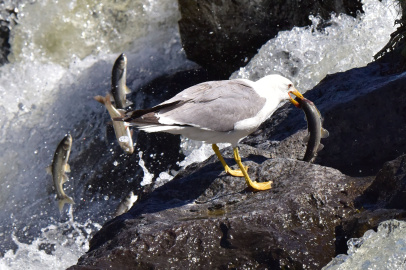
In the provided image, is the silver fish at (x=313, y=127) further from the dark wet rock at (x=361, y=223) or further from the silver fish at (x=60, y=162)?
the silver fish at (x=60, y=162)

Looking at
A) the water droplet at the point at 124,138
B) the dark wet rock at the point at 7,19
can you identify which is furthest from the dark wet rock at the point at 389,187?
the dark wet rock at the point at 7,19

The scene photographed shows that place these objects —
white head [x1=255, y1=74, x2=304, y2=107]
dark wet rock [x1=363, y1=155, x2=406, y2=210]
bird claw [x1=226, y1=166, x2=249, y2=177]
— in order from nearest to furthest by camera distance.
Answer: dark wet rock [x1=363, y1=155, x2=406, y2=210]
bird claw [x1=226, y1=166, x2=249, y2=177]
white head [x1=255, y1=74, x2=304, y2=107]

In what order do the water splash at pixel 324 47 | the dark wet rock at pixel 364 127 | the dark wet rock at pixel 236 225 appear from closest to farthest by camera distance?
A: the dark wet rock at pixel 236 225
the dark wet rock at pixel 364 127
the water splash at pixel 324 47

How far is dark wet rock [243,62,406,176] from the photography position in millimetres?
4574

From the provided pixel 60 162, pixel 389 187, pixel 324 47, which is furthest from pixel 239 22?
pixel 389 187

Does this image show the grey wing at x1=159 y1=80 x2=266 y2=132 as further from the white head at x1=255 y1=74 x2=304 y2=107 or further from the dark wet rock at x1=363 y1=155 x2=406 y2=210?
the dark wet rock at x1=363 y1=155 x2=406 y2=210

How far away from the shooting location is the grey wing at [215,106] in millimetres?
3869

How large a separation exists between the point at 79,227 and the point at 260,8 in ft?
14.6

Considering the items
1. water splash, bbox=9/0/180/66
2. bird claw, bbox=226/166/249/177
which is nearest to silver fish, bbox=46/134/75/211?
bird claw, bbox=226/166/249/177

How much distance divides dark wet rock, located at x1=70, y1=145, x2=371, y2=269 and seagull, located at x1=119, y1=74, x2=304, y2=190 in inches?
10.3

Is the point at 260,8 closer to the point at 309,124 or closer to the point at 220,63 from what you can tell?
the point at 220,63

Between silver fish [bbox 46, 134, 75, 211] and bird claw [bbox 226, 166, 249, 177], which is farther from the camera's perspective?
silver fish [bbox 46, 134, 75, 211]

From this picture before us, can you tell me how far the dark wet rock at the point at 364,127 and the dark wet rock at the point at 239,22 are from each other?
3.20 metres

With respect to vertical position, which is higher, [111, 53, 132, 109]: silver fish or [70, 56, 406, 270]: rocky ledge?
[111, 53, 132, 109]: silver fish
